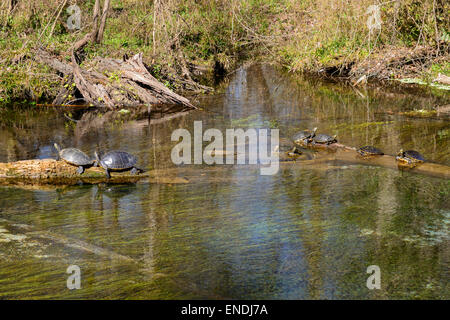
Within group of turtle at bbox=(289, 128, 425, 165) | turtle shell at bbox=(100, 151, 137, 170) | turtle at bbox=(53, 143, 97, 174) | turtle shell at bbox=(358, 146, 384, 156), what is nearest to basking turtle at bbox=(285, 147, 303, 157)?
group of turtle at bbox=(289, 128, 425, 165)

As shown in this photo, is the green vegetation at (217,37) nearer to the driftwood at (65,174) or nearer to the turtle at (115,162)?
the driftwood at (65,174)

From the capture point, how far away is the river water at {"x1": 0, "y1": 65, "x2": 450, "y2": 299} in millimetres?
4867

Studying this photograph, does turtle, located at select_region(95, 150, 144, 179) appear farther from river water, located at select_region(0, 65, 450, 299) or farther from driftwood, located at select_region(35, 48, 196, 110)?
driftwood, located at select_region(35, 48, 196, 110)

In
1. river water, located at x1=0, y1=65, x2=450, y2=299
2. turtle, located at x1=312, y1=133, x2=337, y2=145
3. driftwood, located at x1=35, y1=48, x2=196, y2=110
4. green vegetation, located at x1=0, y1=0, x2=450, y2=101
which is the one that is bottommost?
river water, located at x1=0, y1=65, x2=450, y2=299

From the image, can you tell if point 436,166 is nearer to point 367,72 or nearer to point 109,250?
point 109,250

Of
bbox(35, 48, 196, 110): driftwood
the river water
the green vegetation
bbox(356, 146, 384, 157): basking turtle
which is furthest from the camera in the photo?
the green vegetation

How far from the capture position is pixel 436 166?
8.23 metres

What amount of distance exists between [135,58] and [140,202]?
7.25 metres

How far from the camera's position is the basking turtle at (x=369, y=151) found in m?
8.77

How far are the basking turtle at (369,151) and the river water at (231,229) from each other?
0.37 meters

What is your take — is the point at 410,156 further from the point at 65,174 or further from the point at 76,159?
the point at 65,174

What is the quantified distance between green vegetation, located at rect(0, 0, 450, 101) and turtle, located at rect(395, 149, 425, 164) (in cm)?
452

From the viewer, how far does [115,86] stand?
1307 centimetres

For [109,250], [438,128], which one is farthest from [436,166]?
[109,250]
